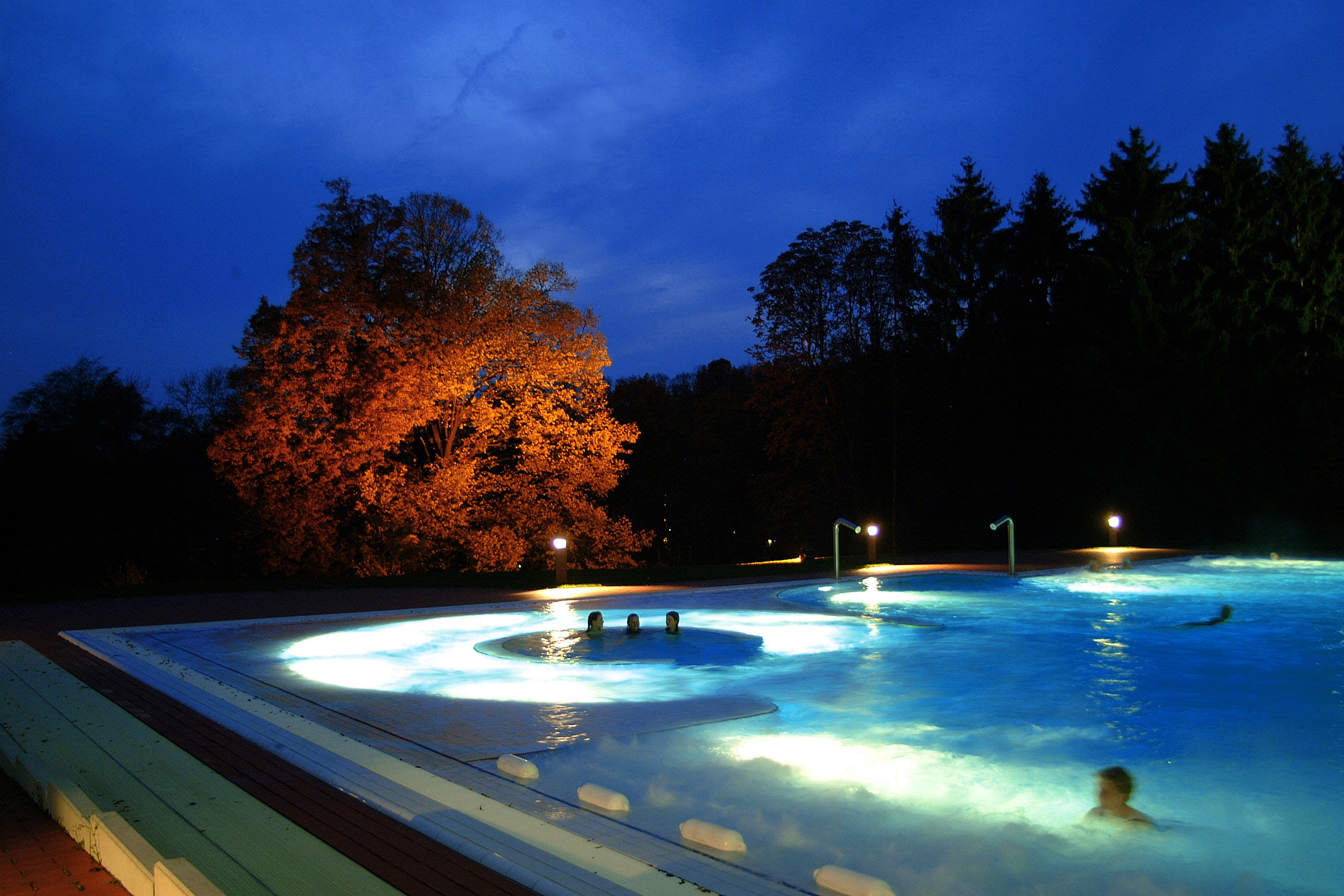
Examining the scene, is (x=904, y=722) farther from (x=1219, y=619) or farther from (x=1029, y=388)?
(x=1029, y=388)

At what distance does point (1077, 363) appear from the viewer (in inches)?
872

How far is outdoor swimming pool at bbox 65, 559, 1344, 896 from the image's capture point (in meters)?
3.33

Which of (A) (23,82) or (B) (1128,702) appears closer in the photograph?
(B) (1128,702)

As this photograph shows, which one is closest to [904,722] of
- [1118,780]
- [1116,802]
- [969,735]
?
[969,735]

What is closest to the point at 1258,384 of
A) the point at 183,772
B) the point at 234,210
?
the point at 183,772

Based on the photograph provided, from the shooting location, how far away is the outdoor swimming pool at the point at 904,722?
10.9ft

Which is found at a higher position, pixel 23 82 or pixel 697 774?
pixel 23 82

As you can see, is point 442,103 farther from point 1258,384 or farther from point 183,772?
point 183,772

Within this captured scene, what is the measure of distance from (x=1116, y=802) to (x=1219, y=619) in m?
7.10

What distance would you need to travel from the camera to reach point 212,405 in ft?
83.1

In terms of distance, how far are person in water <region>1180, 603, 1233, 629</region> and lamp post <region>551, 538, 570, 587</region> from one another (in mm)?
6959

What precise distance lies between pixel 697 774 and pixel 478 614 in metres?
5.64

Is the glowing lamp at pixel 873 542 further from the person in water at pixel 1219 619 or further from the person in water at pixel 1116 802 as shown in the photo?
the person in water at pixel 1116 802

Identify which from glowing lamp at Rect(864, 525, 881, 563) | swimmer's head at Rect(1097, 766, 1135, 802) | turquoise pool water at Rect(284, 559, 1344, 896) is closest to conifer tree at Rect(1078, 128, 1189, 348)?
glowing lamp at Rect(864, 525, 881, 563)
